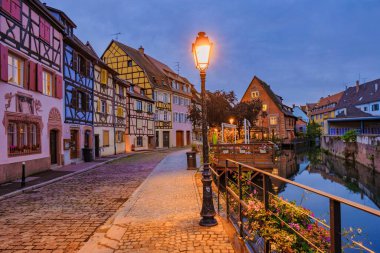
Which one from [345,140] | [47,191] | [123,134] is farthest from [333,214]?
[345,140]

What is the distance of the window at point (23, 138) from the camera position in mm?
12695

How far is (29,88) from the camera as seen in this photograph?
13898mm

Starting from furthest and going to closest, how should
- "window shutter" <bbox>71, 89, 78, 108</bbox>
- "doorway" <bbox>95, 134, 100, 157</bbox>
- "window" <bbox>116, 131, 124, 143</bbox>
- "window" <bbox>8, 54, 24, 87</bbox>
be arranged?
"window" <bbox>116, 131, 124, 143</bbox> → "doorway" <bbox>95, 134, 100, 157</bbox> → "window shutter" <bbox>71, 89, 78, 108</bbox> → "window" <bbox>8, 54, 24, 87</bbox>

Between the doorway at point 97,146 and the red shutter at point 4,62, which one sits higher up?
the red shutter at point 4,62

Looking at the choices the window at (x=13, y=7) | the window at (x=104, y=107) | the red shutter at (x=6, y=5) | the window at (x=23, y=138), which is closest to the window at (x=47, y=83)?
the window at (x=23, y=138)

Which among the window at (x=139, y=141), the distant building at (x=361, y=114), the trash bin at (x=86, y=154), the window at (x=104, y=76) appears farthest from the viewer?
the distant building at (x=361, y=114)

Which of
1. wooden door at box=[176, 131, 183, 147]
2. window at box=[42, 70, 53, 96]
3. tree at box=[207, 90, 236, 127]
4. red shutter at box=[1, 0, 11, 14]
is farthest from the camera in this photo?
wooden door at box=[176, 131, 183, 147]

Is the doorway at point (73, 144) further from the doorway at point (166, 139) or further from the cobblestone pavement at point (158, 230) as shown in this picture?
the doorway at point (166, 139)

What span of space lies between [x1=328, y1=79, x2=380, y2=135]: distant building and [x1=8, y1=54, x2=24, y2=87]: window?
47136 millimetres

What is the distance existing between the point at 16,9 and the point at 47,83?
174 inches

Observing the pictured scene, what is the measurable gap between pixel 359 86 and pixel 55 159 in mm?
63414

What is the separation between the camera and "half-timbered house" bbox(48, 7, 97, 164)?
18.7m

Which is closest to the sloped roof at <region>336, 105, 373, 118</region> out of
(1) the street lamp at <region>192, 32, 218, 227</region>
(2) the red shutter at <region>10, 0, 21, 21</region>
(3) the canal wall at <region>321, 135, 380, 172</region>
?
(3) the canal wall at <region>321, 135, 380, 172</region>

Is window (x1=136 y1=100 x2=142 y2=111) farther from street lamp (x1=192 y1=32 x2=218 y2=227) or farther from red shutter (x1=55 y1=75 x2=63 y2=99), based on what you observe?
street lamp (x1=192 y1=32 x2=218 y2=227)
